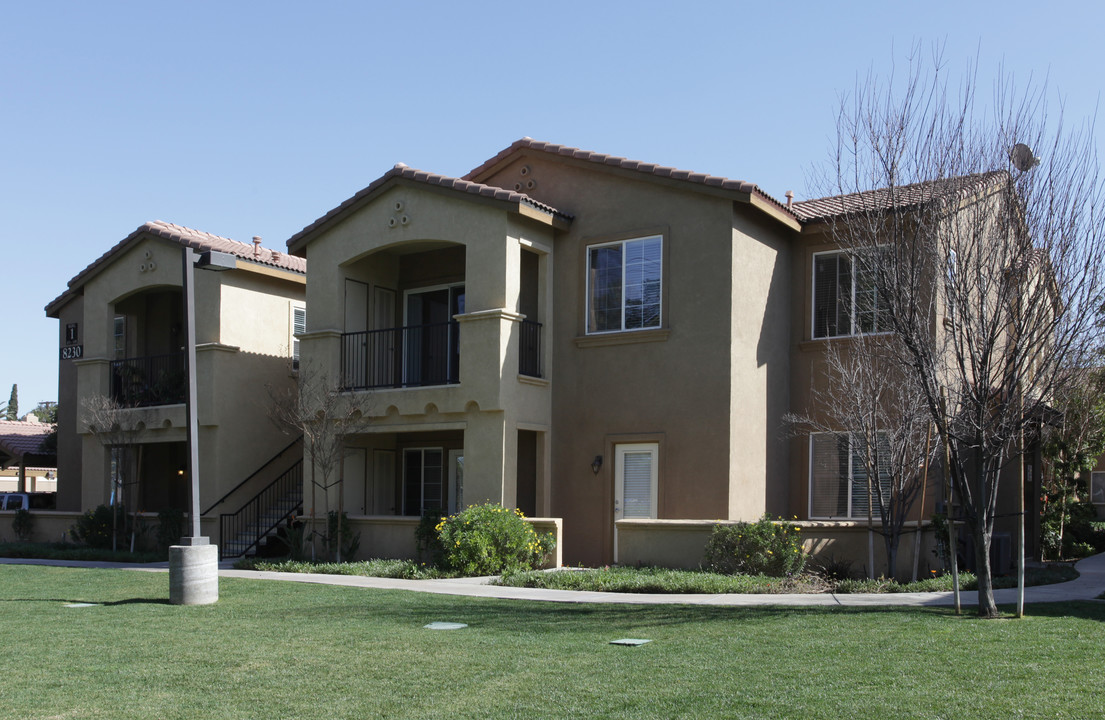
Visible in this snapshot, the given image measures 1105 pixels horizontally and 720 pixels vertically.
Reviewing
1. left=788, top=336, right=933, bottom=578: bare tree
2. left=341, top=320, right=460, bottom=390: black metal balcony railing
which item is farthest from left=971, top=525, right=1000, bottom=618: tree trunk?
left=341, top=320, right=460, bottom=390: black metal balcony railing

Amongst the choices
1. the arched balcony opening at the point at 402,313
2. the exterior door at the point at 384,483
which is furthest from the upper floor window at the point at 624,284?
the exterior door at the point at 384,483

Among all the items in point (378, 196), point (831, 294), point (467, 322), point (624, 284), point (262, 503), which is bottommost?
point (262, 503)

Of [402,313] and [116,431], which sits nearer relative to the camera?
[402,313]

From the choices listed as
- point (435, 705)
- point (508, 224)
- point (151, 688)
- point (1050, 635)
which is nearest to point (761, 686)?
point (435, 705)

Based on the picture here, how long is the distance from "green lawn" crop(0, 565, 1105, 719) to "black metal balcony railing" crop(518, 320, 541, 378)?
699 centimetres

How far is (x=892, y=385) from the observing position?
626 inches

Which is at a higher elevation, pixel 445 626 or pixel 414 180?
pixel 414 180

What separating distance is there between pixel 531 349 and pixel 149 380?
10.6m

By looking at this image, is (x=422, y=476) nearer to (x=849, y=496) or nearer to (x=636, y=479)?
(x=636, y=479)

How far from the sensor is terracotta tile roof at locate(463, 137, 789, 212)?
1744cm

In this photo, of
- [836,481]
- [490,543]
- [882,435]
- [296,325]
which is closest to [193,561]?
[490,543]

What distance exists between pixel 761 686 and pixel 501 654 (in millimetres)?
2554

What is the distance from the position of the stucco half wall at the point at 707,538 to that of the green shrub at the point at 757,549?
233 millimetres

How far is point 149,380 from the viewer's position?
80.2ft
